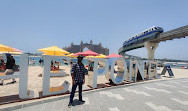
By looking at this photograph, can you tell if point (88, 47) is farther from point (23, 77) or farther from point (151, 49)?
point (23, 77)

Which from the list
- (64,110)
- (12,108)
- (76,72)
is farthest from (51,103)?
(76,72)

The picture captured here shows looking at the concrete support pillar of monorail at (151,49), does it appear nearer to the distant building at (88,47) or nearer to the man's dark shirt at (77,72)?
the man's dark shirt at (77,72)

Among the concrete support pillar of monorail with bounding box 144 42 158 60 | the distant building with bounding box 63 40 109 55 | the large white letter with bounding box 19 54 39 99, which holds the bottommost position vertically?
the large white letter with bounding box 19 54 39 99

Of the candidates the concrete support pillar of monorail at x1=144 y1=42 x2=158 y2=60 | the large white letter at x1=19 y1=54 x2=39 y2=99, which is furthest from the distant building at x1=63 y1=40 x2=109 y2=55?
the large white letter at x1=19 y1=54 x2=39 y2=99

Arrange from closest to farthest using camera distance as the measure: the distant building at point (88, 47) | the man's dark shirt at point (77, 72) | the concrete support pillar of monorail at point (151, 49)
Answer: the man's dark shirt at point (77, 72), the concrete support pillar of monorail at point (151, 49), the distant building at point (88, 47)

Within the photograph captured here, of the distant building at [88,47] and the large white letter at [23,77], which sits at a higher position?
the distant building at [88,47]

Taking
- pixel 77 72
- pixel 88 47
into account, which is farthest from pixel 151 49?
pixel 88 47

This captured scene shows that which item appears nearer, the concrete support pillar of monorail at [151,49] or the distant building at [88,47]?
the concrete support pillar of monorail at [151,49]

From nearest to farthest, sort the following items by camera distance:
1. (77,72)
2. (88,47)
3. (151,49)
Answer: (77,72), (151,49), (88,47)

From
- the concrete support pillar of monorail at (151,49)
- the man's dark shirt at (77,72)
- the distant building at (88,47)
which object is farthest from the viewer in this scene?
the distant building at (88,47)

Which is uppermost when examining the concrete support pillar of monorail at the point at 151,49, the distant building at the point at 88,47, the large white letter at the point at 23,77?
the distant building at the point at 88,47

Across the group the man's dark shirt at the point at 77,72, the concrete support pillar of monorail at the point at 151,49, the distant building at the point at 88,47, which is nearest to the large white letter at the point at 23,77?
the man's dark shirt at the point at 77,72

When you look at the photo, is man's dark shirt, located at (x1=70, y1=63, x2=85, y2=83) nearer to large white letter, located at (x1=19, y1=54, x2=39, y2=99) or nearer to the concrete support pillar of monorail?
large white letter, located at (x1=19, y1=54, x2=39, y2=99)

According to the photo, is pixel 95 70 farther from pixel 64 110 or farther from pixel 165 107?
pixel 165 107
